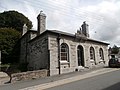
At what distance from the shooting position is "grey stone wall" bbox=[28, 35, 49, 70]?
16.4 meters

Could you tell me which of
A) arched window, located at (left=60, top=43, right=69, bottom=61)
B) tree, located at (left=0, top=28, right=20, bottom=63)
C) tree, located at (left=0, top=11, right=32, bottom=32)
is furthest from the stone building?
tree, located at (left=0, top=11, right=32, bottom=32)

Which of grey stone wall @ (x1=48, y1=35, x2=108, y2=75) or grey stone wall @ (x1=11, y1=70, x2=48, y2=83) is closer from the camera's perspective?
grey stone wall @ (x1=11, y1=70, x2=48, y2=83)

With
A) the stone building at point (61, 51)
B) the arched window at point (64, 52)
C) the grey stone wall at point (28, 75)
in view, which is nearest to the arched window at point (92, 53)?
the stone building at point (61, 51)

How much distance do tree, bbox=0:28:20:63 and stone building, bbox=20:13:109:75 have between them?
7.47 m

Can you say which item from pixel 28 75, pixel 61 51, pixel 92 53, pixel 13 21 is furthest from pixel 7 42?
pixel 28 75

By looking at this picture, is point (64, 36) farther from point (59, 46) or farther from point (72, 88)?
point (72, 88)

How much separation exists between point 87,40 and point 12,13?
30.9 metres

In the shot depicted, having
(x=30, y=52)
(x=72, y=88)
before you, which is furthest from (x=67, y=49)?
(x=72, y=88)

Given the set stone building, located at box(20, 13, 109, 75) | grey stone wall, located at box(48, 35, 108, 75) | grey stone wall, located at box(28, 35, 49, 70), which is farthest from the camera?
grey stone wall, located at box(28, 35, 49, 70)

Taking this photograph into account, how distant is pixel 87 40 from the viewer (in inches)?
805

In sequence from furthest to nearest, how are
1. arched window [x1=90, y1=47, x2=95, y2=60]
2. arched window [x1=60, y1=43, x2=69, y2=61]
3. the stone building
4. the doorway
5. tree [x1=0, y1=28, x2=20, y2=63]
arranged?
tree [x1=0, y1=28, x2=20, y2=63]
arched window [x1=90, y1=47, x2=95, y2=60]
the doorway
arched window [x1=60, y1=43, x2=69, y2=61]
the stone building

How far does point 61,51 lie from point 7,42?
1512cm

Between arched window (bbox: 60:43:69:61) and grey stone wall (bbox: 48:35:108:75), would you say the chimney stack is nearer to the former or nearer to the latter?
grey stone wall (bbox: 48:35:108:75)

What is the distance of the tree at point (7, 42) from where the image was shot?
28.0 metres
